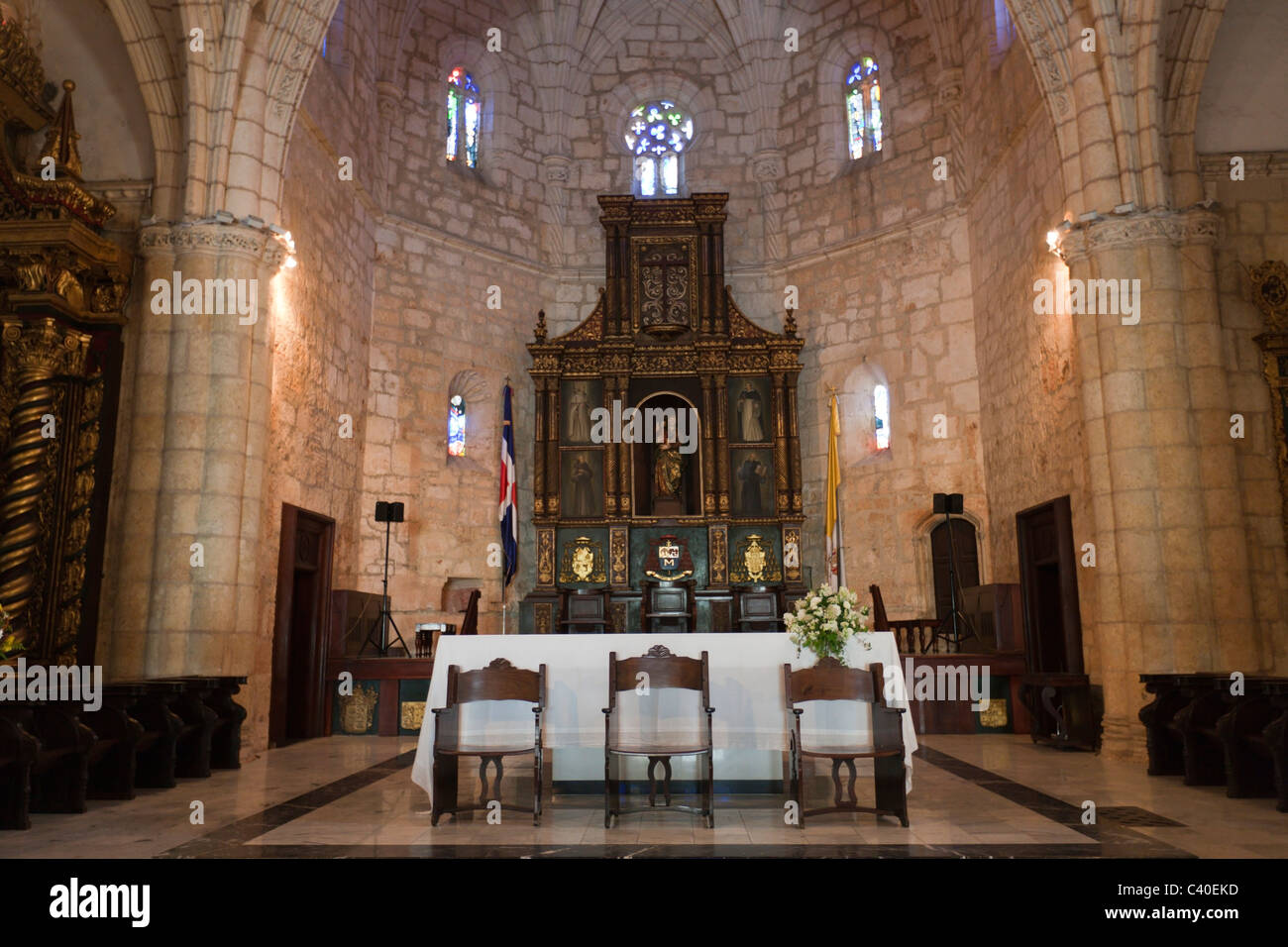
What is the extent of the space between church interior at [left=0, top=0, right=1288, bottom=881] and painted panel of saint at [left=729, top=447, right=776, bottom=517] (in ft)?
0.28

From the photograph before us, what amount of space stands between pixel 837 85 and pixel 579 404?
7.41 meters

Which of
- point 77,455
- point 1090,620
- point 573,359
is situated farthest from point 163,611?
point 1090,620

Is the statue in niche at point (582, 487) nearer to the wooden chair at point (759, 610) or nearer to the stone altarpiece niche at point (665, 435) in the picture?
the stone altarpiece niche at point (665, 435)

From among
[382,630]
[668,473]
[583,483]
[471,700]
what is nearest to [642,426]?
[668,473]

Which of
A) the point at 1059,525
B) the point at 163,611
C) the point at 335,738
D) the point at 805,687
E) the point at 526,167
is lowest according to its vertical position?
the point at 335,738

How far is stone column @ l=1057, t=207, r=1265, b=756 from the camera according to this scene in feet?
28.9

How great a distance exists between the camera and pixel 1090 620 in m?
10.3

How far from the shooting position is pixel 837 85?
55.0 feet

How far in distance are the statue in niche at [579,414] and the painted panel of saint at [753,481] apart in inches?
97.7

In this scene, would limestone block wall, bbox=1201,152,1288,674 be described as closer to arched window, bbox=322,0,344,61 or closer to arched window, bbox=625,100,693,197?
arched window, bbox=625,100,693,197

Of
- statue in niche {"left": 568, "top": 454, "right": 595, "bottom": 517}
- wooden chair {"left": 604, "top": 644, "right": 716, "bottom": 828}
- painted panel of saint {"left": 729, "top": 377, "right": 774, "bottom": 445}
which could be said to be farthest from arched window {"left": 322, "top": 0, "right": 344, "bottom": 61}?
wooden chair {"left": 604, "top": 644, "right": 716, "bottom": 828}
